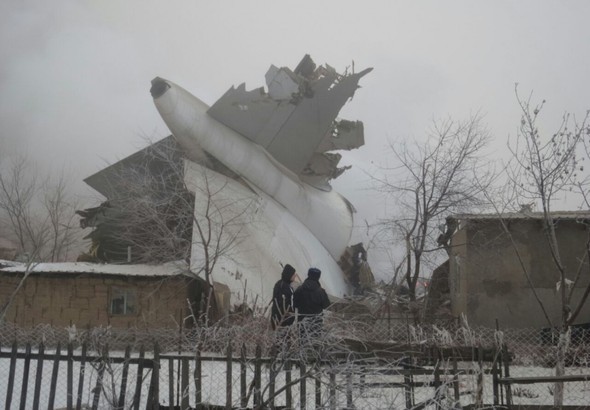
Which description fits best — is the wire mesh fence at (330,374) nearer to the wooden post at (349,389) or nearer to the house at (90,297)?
the wooden post at (349,389)

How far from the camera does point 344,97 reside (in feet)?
79.9

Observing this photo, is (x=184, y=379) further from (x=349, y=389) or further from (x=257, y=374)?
(x=349, y=389)

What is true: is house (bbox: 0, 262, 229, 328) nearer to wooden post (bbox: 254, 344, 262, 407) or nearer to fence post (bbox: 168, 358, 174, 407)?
fence post (bbox: 168, 358, 174, 407)

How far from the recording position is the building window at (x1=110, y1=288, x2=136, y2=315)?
1891 centimetres

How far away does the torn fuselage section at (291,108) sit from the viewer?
24.5 meters

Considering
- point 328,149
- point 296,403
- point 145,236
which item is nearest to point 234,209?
point 145,236

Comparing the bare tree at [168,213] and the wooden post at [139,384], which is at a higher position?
the bare tree at [168,213]

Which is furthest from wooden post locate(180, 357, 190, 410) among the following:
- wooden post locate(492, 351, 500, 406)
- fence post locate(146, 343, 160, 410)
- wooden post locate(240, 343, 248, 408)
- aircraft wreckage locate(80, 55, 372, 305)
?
aircraft wreckage locate(80, 55, 372, 305)

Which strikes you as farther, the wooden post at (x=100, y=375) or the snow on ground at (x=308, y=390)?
the wooden post at (x=100, y=375)

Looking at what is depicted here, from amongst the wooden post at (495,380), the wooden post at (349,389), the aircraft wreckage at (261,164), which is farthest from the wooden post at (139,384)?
the aircraft wreckage at (261,164)

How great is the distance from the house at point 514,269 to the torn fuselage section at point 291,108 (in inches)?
340

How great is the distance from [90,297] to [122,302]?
2.98 ft

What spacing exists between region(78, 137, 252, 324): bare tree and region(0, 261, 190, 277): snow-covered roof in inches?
16.1

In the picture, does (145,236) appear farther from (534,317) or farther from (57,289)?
(534,317)
